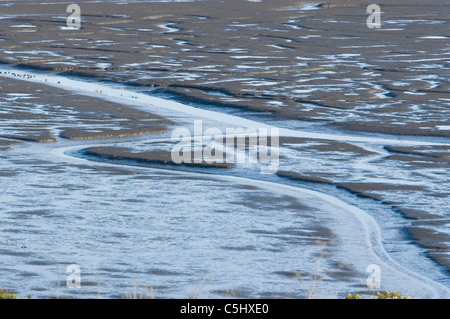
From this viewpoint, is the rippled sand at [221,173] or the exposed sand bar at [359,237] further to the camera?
the rippled sand at [221,173]

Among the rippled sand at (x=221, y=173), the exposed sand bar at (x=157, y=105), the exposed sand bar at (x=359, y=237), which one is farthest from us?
the exposed sand bar at (x=157, y=105)

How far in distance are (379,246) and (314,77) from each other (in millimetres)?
12513

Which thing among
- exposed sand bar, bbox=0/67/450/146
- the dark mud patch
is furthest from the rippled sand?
exposed sand bar, bbox=0/67/450/146

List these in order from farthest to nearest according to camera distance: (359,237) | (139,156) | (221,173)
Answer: (139,156), (221,173), (359,237)

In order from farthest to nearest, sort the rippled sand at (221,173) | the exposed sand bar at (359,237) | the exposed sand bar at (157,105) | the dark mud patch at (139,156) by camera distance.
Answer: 1. the exposed sand bar at (157,105)
2. the dark mud patch at (139,156)
3. the rippled sand at (221,173)
4. the exposed sand bar at (359,237)

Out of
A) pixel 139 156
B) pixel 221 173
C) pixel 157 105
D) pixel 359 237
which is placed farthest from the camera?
pixel 157 105

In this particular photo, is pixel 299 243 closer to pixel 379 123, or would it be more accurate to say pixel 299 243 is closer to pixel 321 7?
pixel 379 123

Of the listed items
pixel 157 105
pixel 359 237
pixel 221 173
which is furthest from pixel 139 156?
pixel 157 105

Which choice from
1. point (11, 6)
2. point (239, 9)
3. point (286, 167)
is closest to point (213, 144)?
point (286, 167)

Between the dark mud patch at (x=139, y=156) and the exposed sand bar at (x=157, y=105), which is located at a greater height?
the dark mud patch at (x=139, y=156)

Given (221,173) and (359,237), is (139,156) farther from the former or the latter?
(359,237)

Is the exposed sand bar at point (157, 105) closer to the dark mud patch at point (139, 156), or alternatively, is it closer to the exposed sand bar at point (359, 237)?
the dark mud patch at point (139, 156)

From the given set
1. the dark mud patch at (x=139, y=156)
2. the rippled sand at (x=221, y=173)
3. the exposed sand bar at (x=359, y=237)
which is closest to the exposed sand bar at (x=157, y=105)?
the rippled sand at (x=221, y=173)
